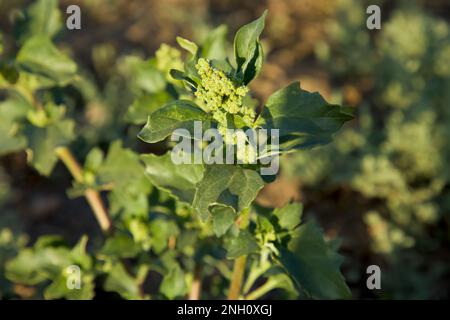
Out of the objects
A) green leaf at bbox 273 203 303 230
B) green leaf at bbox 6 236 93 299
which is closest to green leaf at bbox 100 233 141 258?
green leaf at bbox 6 236 93 299

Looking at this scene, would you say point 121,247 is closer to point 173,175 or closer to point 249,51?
point 173,175

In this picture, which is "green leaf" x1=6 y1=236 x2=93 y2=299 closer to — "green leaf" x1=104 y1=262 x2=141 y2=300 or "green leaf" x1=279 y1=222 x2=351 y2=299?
"green leaf" x1=104 y1=262 x2=141 y2=300

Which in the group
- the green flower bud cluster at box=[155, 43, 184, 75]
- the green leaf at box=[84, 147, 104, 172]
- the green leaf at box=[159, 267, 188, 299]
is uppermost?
the green flower bud cluster at box=[155, 43, 184, 75]

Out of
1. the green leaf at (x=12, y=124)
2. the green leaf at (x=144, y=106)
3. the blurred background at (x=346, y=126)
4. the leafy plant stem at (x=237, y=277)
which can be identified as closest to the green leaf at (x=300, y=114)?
the leafy plant stem at (x=237, y=277)

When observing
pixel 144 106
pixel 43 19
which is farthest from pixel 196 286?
pixel 43 19
